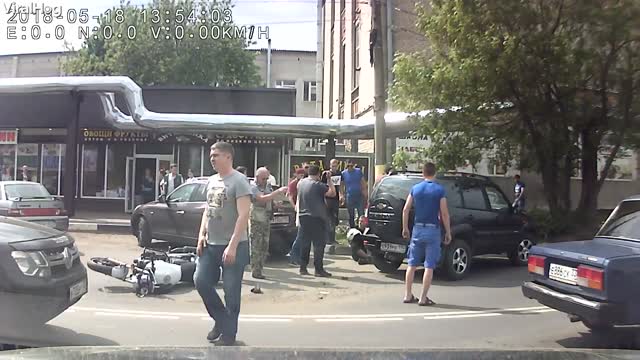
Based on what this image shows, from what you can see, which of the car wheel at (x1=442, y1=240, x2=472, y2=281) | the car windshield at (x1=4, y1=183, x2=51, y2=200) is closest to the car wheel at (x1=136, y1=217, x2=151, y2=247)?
the car windshield at (x1=4, y1=183, x2=51, y2=200)

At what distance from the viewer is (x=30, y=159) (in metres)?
24.2

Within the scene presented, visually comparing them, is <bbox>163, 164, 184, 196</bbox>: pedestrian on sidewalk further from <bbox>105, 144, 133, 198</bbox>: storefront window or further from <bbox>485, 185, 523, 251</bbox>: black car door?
<bbox>485, 185, 523, 251</bbox>: black car door

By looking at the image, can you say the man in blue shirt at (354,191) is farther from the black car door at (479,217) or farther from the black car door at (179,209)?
the black car door at (479,217)

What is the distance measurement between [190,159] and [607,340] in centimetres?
1837

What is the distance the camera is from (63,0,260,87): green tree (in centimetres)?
3484

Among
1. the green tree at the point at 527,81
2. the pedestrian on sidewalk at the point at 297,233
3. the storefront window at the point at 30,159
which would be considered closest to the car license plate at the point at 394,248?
the pedestrian on sidewalk at the point at 297,233

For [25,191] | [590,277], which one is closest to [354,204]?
[25,191]

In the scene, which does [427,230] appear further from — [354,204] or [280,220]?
[354,204]

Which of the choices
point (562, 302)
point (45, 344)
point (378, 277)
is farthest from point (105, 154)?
point (562, 302)

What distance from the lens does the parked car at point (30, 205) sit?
1282 centimetres

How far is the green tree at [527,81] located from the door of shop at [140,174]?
39.3ft

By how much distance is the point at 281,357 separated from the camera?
146 inches

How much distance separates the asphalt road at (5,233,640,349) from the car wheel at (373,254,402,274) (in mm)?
268

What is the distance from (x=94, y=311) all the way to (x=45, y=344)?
180 centimetres
